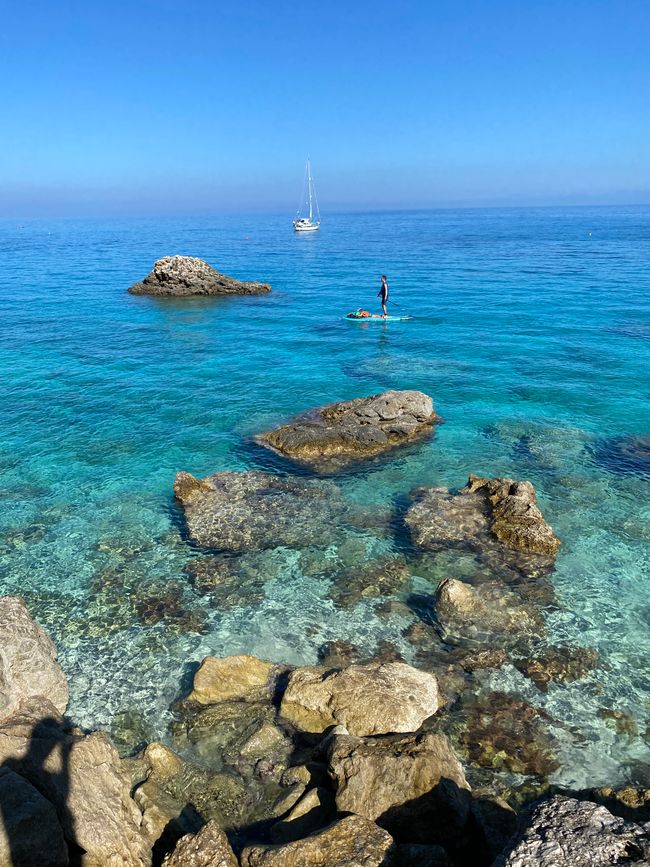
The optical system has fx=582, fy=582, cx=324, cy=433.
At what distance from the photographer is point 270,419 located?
28.9 meters

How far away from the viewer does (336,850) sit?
7910mm

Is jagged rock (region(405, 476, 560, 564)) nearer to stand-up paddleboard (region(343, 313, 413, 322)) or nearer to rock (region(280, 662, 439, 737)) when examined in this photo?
rock (region(280, 662, 439, 737))

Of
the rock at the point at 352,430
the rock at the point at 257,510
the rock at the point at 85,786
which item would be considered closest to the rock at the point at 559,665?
the rock at the point at 257,510

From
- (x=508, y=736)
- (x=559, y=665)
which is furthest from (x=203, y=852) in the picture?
(x=559, y=665)

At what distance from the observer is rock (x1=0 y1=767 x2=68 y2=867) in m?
7.57

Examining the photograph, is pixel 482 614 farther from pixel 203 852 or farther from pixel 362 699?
pixel 203 852

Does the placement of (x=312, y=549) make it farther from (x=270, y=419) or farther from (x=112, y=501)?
(x=270, y=419)

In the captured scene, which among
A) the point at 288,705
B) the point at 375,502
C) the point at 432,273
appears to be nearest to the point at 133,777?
the point at 288,705

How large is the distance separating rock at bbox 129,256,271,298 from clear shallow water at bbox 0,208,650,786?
7.30 feet

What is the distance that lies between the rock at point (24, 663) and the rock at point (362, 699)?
498cm

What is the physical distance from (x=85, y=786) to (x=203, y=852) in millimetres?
2248

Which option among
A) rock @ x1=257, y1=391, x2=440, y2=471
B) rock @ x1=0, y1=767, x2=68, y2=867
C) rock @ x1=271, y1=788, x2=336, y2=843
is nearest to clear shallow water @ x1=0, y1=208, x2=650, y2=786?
rock @ x1=257, y1=391, x2=440, y2=471

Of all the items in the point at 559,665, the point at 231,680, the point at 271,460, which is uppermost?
the point at 271,460

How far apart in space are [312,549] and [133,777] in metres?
8.76
